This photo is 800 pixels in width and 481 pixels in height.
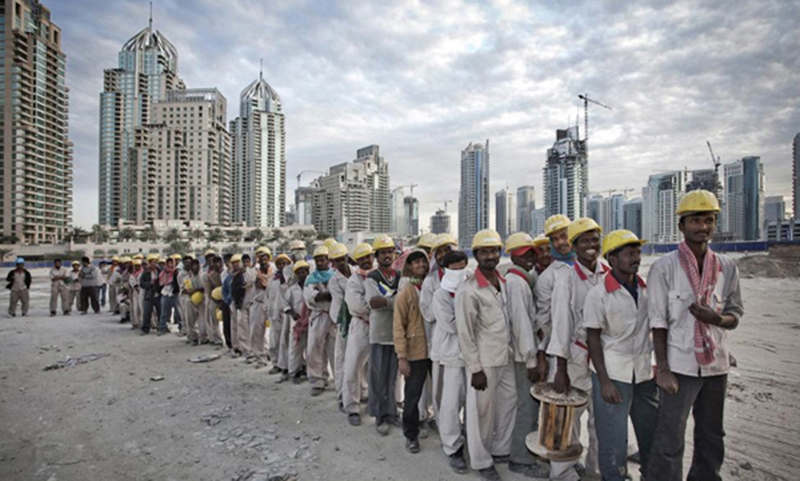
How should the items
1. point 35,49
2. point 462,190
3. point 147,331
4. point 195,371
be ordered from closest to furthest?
point 195,371, point 147,331, point 35,49, point 462,190

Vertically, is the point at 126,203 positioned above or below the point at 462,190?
below

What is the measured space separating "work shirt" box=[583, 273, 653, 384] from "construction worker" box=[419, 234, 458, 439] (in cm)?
137

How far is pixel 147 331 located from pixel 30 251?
69.0 m

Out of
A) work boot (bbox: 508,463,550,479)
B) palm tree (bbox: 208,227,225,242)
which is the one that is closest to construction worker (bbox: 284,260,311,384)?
work boot (bbox: 508,463,550,479)

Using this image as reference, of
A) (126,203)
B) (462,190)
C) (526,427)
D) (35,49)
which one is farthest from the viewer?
(462,190)

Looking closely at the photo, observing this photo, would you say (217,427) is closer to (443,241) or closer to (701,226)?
(443,241)

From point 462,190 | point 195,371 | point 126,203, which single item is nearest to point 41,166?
point 126,203

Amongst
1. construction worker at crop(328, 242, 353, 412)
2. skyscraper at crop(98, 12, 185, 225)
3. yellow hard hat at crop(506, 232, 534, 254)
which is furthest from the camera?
skyscraper at crop(98, 12, 185, 225)

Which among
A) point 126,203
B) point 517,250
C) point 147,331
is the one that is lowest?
point 147,331

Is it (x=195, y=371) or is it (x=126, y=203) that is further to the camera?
(x=126, y=203)

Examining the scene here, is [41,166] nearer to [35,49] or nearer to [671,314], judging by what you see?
[35,49]

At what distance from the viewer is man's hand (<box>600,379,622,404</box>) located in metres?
2.83

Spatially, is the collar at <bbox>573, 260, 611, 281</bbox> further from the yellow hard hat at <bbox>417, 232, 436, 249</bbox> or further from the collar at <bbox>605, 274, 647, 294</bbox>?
the yellow hard hat at <bbox>417, 232, 436, 249</bbox>

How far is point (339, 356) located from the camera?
5.10m
